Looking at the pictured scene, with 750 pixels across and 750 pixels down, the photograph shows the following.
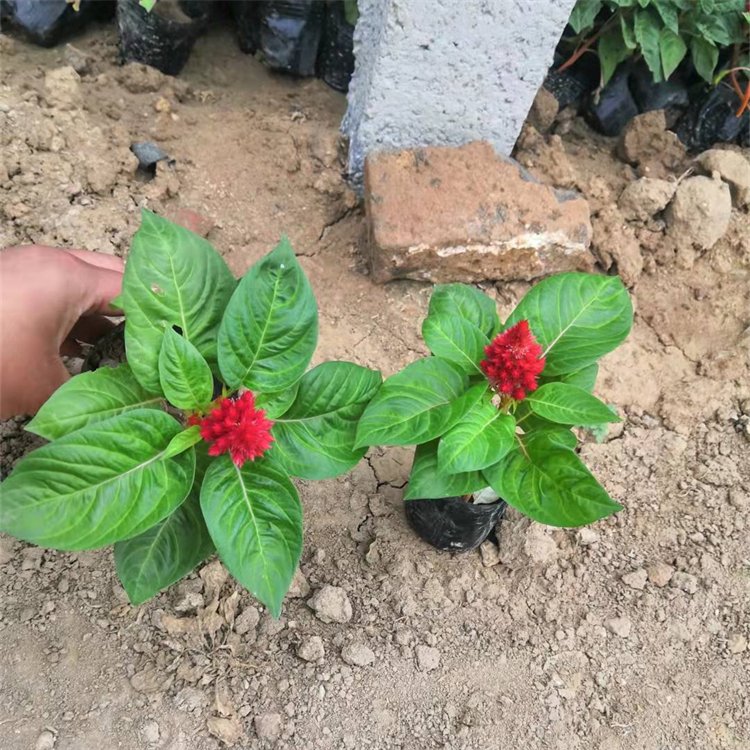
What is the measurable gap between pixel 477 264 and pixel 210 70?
1.60m

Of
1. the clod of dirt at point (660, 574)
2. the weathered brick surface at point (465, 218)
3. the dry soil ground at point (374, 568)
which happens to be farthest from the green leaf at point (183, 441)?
the clod of dirt at point (660, 574)

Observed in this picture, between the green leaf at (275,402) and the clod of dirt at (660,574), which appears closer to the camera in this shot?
the green leaf at (275,402)

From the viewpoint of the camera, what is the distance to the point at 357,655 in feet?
6.41

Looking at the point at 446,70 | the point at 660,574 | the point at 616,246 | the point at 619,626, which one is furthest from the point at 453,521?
the point at 446,70

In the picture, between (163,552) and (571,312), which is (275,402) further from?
(571,312)

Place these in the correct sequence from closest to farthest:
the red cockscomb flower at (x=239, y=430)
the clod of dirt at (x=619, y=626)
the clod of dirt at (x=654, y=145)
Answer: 1. the red cockscomb flower at (x=239, y=430)
2. the clod of dirt at (x=619, y=626)
3. the clod of dirt at (x=654, y=145)

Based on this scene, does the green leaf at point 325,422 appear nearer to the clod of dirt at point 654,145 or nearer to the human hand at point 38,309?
the human hand at point 38,309

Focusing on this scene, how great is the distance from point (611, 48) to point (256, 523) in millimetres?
2493

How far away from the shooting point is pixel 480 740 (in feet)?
6.21

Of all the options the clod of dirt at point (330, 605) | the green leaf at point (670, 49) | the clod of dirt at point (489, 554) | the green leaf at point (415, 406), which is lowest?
the clod of dirt at point (330, 605)

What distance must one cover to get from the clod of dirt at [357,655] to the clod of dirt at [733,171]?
89.2 inches

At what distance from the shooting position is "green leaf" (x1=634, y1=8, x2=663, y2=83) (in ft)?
9.02

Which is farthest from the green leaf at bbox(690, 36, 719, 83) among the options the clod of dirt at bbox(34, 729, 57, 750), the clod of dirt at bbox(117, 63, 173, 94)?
the clod of dirt at bbox(34, 729, 57, 750)

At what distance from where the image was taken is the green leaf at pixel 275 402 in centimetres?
159
